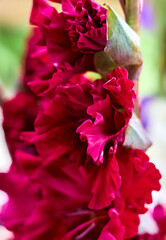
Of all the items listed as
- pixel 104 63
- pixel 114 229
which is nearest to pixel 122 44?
pixel 104 63

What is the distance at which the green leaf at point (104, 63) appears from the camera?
0.32 meters

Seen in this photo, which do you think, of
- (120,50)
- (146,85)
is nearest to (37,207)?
(120,50)

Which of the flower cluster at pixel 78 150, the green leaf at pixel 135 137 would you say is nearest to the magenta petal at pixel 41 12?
the flower cluster at pixel 78 150

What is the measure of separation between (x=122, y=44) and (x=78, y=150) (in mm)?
86

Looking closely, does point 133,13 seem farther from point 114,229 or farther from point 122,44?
point 114,229

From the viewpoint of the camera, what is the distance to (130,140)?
1.05 ft

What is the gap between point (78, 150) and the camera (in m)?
0.33

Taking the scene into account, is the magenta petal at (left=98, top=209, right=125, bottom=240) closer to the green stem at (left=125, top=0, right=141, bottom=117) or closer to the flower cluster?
the flower cluster

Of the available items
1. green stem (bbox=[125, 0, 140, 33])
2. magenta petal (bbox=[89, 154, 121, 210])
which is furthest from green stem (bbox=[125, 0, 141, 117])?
magenta petal (bbox=[89, 154, 121, 210])

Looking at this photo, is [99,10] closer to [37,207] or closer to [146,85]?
[37,207]

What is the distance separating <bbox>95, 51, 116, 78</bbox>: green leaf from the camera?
32 centimetres

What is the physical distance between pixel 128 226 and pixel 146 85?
2.29 feet

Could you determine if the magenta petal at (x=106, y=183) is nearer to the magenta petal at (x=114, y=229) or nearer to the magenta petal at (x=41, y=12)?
the magenta petal at (x=114, y=229)

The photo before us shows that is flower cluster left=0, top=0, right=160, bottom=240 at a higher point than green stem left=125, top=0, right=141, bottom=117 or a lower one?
lower
